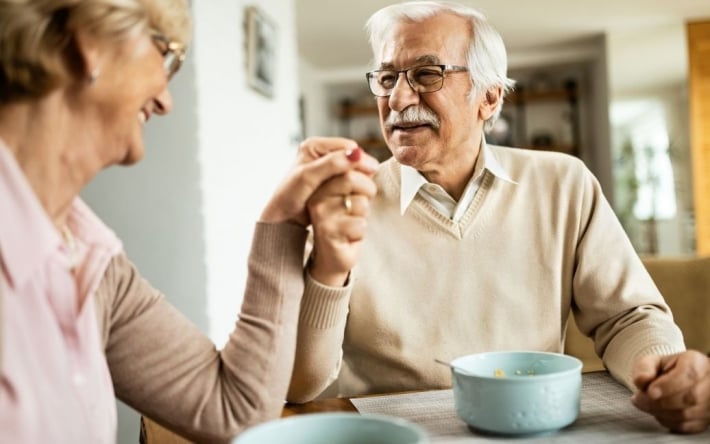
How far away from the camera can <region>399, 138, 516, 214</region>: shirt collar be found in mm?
1423

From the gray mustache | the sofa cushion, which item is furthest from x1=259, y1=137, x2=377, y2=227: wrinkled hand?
the sofa cushion

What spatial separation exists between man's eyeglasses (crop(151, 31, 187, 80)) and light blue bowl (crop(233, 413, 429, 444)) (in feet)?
1.46

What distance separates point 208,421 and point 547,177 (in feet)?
2.95

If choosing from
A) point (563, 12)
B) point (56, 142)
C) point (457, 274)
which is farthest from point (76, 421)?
point (563, 12)

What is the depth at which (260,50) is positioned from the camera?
3580 millimetres

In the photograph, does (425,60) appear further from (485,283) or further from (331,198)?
(331,198)

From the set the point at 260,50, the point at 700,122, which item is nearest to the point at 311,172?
the point at 260,50

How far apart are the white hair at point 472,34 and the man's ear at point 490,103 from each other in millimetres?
17

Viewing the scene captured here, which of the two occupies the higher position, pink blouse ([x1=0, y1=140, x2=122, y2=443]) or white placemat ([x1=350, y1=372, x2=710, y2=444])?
pink blouse ([x1=0, y1=140, x2=122, y2=443])

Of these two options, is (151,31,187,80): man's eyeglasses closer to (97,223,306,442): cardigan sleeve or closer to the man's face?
(97,223,306,442): cardigan sleeve

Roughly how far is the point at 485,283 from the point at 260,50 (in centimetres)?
254

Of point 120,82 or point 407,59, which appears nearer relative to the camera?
point 120,82

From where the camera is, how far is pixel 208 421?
2.89 ft

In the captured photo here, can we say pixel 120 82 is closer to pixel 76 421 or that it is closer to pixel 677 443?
pixel 76 421
